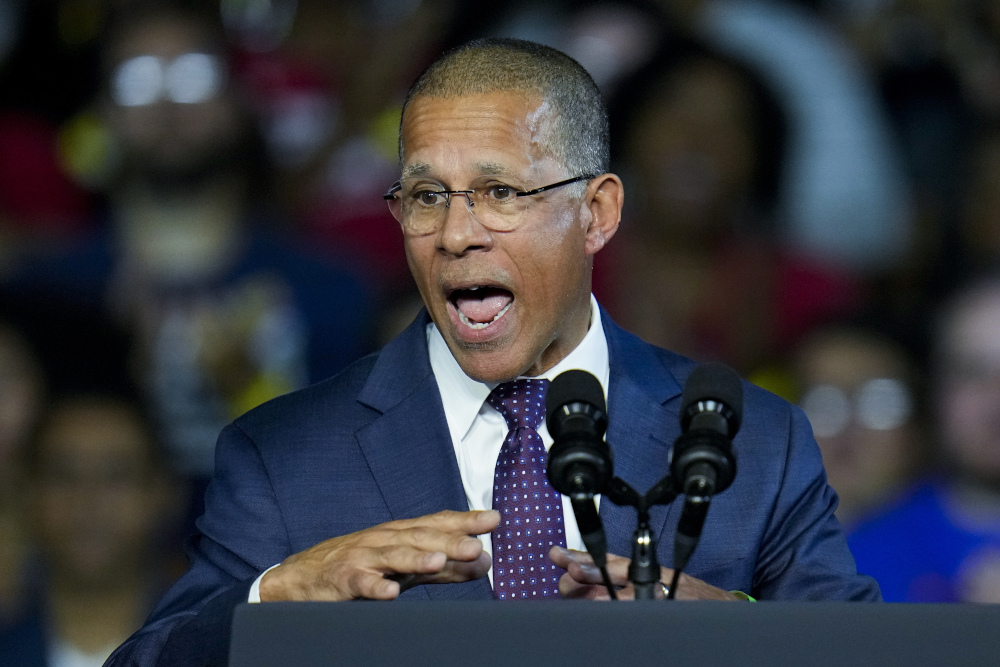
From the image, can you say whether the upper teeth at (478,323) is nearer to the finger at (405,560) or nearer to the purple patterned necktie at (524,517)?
the purple patterned necktie at (524,517)

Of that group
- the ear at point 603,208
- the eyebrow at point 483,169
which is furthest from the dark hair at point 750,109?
the eyebrow at point 483,169

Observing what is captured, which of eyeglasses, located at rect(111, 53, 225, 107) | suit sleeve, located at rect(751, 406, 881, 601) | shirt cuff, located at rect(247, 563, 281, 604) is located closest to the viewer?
shirt cuff, located at rect(247, 563, 281, 604)

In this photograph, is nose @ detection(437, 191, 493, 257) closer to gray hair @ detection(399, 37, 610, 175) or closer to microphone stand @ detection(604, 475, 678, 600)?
gray hair @ detection(399, 37, 610, 175)

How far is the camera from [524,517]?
2027mm

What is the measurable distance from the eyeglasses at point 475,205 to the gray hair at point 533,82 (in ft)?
0.30

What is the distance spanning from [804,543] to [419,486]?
60 cm

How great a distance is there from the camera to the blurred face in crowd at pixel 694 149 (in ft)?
14.3

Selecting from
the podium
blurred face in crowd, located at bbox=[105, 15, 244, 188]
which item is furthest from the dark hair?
the podium

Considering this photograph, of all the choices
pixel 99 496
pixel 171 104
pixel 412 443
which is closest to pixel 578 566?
pixel 412 443

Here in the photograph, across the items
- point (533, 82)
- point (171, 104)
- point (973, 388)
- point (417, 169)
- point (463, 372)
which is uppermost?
point (171, 104)

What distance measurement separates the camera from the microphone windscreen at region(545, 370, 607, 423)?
4.83ft

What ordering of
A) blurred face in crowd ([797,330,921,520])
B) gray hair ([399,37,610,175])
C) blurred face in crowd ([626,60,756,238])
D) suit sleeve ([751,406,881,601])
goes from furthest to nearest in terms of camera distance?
blurred face in crowd ([626,60,756,238]), blurred face in crowd ([797,330,921,520]), gray hair ([399,37,610,175]), suit sleeve ([751,406,881,601])

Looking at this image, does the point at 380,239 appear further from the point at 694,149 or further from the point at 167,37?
the point at 694,149

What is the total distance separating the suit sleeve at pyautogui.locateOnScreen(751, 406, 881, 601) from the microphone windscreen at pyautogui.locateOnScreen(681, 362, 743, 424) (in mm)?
566
